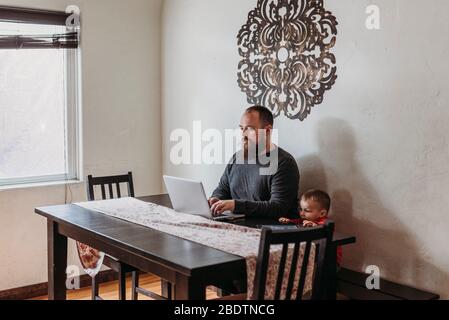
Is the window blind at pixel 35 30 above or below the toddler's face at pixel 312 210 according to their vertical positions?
above

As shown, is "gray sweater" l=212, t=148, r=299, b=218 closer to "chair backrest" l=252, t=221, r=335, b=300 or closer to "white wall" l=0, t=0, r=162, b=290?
"chair backrest" l=252, t=221, r=335, b=300

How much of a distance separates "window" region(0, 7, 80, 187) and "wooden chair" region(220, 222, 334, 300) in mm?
2381

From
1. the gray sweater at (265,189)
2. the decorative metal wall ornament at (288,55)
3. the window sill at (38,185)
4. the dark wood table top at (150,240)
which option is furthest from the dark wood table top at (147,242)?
the decorative metal wall ornament at (288,55)

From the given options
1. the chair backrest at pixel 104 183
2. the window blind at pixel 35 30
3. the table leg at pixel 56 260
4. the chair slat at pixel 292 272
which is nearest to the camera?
the chair slat at pixel 292 272

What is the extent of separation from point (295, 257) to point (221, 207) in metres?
0.83

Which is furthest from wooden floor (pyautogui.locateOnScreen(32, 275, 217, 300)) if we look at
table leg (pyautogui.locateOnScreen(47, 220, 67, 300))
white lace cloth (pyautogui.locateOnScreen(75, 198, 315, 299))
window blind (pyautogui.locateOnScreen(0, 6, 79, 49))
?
window blind (pyautogui.locateOnScreen(0, 6, 79, 49))

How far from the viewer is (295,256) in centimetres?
226

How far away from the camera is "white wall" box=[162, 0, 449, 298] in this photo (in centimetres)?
276

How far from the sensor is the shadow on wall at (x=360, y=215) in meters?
2.90

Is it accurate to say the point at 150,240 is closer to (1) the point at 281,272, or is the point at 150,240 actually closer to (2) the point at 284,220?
(1) the point at 281,272

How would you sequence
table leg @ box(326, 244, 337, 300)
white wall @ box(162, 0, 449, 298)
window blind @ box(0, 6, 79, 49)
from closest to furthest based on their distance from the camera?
table leg @ box(326, 244, 337, 300) < white wall @ box(162, 0, 449, 298) < window blind @ box(0, 6, 79, 49)

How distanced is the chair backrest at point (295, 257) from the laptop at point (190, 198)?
2.08 feet

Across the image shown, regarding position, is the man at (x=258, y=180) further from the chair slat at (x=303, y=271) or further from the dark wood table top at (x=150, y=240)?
the chair slat at (x=303, y=271)

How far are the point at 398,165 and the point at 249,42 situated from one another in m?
1.33
